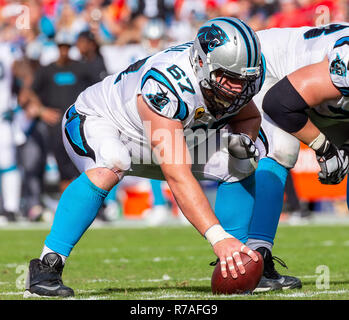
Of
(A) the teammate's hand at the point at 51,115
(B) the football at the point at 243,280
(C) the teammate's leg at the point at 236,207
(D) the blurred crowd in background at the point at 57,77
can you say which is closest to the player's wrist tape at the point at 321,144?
(C) the teammate's leg at the point at 236,207

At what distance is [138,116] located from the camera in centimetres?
432

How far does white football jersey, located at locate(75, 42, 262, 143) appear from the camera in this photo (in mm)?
4102

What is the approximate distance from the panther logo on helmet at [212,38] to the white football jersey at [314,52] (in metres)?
0.60

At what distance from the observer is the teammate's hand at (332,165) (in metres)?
4.47

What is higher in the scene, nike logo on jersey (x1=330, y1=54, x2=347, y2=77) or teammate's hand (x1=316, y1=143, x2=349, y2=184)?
nike logo on jersey (x1=330, y1=54, x2=347, y2=77)

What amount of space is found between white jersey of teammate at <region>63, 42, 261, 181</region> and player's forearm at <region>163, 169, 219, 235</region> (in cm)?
31

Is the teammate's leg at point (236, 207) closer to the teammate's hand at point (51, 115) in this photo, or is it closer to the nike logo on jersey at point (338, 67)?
the nike logo on jersey at point (338, 67)

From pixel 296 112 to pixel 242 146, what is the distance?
0.33 metres

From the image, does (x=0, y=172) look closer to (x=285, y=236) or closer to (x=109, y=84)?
(x=285, y=236)

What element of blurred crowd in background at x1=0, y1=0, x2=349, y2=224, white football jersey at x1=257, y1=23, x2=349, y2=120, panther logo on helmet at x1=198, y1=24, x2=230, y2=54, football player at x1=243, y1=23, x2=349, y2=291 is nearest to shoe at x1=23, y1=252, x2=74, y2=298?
football player at x1=243, y1=23, x2=349, y2=291

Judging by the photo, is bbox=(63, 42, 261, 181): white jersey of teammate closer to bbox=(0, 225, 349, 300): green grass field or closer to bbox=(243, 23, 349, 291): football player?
bbox=(243, 23, 349, 291): football player

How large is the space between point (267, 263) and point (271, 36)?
51.9 inches

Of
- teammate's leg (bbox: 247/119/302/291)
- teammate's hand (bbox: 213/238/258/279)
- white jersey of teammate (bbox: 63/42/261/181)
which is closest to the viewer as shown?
teammate's hand (bbox: 213/238/258/279)

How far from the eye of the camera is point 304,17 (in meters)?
11.7
